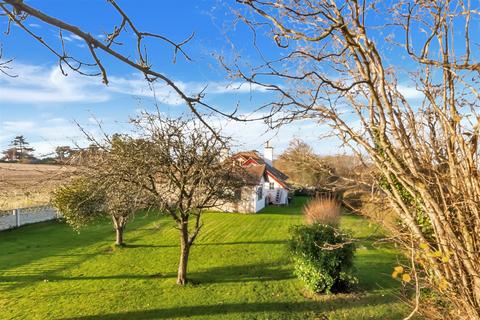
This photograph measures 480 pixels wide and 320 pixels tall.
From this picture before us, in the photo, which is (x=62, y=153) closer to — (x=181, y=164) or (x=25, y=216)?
(x=181, y=164)

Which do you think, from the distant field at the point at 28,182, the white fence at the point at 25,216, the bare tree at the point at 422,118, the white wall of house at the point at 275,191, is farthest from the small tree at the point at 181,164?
the white wall of house at the point at 275,191

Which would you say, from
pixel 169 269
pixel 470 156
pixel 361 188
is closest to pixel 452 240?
pixel 470 156

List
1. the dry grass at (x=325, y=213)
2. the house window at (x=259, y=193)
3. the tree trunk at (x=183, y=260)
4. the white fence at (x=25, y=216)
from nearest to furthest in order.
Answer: the tree trunk at (x=183, y=260), the dry grass at (x=325, y=213), the white fence at (x=25, y=216), the house window at (x=259, y=193)

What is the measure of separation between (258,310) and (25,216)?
16.3 m

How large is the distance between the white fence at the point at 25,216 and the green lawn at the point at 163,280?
0.50 m

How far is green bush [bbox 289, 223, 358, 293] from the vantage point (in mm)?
10201

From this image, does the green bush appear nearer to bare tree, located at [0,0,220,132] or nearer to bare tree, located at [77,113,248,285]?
bare tree, located at [77,113,248,285]

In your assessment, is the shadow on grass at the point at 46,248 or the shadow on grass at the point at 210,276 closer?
the shadow on grass at the point at 210,276

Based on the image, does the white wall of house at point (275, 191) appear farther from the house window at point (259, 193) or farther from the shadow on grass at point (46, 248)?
the shadow on grass at point (46, 248)

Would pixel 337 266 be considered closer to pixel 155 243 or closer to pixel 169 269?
pixel 169 269

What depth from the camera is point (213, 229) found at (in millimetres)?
19516

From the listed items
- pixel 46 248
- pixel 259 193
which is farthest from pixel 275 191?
pixel 46 248

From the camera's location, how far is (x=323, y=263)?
10.3m

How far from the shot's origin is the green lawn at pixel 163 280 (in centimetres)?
891
